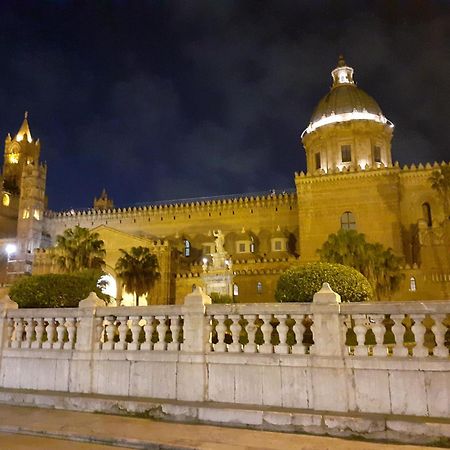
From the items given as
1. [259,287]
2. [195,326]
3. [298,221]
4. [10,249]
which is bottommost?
[195,326]

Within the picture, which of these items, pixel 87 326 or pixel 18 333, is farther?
pixel 18 333

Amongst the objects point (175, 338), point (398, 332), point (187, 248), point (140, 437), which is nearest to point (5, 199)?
point (187, 248)

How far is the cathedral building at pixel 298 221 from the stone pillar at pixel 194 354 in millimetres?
20521

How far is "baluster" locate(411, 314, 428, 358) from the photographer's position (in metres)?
6.02

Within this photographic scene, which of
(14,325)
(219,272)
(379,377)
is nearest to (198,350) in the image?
(379,377)

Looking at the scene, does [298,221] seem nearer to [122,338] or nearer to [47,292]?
[47,292]

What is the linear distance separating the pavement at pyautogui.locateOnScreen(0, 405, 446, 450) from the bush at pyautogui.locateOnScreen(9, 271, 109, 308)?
5.88 m

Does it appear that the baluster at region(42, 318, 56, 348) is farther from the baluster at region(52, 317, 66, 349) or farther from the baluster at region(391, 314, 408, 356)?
the baluster at region(391, 314, 408, 356)

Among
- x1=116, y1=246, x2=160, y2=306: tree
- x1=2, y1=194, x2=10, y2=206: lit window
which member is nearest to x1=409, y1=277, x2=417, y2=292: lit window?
x1=116, y1=246, x2=160, y2=306: tree

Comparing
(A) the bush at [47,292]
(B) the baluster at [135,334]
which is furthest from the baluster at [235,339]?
(A) the bush at [47,292]

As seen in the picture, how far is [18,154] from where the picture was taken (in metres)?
61.2

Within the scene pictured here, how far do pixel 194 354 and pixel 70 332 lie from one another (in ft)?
8.87

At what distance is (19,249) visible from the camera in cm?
4959

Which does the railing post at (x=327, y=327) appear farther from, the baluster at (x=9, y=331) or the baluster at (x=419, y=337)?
the baluster at (x=9, y=331)
